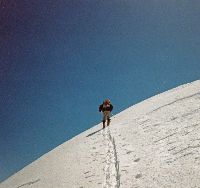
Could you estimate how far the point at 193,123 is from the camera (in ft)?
41.6

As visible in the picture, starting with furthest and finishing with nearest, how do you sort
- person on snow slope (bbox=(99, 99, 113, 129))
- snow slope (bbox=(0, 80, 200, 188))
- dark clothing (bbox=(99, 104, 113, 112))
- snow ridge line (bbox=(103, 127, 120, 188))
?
dark clothing (bbox=(99, 104, 113, 112)) < person on snow slope (bbox=(99, 99, 113, 129)) < snow ridge line (bbox=(103, 127, 120, 188)) < snow slope (bbox=(0, 80, 200, 188))

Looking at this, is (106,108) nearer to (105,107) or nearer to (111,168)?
(105,107)

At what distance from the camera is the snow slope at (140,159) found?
8875mm

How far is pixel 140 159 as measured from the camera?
35.2ft

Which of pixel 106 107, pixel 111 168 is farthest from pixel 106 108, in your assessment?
pixel 111 168

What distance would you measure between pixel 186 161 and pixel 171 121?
5.52m

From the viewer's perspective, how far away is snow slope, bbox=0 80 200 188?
8.88 meters

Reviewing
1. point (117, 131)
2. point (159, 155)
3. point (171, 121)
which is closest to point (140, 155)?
point (159, 155)

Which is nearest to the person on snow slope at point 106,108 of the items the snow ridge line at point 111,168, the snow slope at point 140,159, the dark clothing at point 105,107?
the dark clothing at point 105,107

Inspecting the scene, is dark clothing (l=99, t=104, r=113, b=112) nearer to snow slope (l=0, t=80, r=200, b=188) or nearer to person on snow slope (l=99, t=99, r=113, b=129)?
person on snow slope (l=99, t=99, r=113, b=129)

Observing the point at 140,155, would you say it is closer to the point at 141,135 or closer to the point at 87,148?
the point at 141,135

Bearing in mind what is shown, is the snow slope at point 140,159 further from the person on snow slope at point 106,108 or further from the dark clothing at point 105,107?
the dark clothing at point 105,107

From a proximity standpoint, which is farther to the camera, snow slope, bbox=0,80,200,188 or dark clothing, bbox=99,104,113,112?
dark clothing, bbox=99,104,113,112

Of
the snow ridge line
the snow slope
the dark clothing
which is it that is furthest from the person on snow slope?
the snow ridge line
